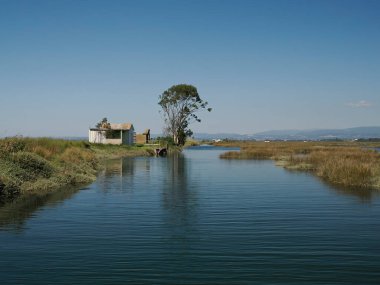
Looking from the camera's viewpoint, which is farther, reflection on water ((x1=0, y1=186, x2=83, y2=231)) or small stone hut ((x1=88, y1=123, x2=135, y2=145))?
small stone hut ((x1=88, y1=123, x2=135, y2=145))

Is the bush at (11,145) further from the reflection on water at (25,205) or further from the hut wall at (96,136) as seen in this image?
the hut wall at (96,136)

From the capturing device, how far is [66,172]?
32469 millimetres

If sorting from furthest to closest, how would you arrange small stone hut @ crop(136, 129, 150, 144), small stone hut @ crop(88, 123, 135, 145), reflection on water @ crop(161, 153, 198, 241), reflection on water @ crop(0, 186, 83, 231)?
small stone hut @ crop(136, 129, 150, 144) < small stone hut @ crop(88, 123, 135, 145) < reflection on water @ crop(0, 186, 83, 231) < reflection on water @ crop(161, 153, 198, 241)

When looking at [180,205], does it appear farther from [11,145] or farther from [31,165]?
[11,145]

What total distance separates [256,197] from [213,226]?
8.96m

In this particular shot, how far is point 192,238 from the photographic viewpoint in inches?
599

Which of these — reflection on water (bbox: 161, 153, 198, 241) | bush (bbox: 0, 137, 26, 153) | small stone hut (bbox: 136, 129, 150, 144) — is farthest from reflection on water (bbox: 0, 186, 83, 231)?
small stone hut (bbox: 136, 129, 150, 144)

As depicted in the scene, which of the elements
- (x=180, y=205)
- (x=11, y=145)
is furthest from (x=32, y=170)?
(x=180, y=205)

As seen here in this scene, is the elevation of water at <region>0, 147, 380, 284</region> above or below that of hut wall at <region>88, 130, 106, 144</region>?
below

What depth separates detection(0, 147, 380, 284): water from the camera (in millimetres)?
11156

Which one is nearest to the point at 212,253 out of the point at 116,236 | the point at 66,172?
the point at 116,236

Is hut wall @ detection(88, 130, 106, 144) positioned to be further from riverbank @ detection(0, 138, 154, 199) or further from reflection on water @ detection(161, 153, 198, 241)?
reflection on water @ detection(161, 153, 198, 241)

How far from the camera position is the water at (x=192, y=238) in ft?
36.6

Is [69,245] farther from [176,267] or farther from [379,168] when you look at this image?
[379,168]
